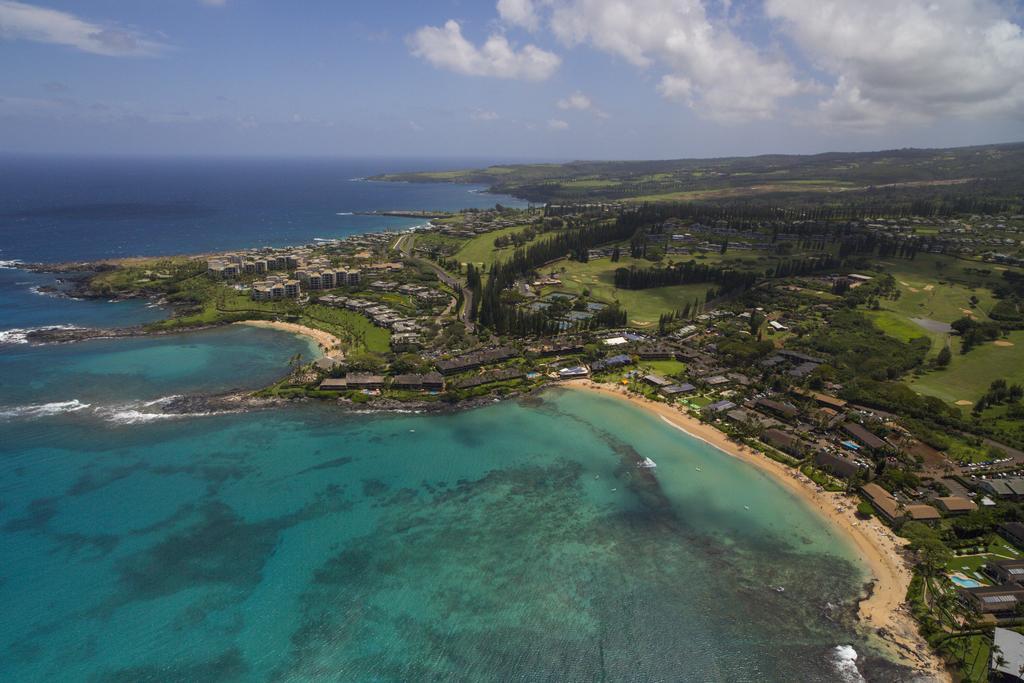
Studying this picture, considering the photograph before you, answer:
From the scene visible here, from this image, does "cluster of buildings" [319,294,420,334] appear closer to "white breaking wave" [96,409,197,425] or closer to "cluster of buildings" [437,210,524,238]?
"white breaking wave" [96,409,197,425]

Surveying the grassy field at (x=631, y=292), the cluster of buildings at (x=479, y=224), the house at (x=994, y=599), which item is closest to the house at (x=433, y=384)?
the grassy field at (x=631, y=292)

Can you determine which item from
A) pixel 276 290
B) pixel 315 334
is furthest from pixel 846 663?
pixel 276 290

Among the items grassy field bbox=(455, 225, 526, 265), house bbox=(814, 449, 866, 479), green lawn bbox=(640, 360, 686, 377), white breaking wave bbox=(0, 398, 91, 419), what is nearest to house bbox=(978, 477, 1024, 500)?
house bbox=(814, 449, 866, 479)

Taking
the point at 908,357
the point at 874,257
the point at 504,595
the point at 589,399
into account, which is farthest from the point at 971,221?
the point at 504,595

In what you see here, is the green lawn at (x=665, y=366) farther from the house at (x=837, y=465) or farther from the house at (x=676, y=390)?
the house at (x=837, y=465)

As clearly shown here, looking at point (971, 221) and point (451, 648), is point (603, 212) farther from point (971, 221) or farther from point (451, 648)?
point (451, 648)

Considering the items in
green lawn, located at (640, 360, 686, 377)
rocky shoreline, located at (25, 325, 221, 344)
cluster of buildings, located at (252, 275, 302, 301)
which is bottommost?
green lawn, located at (640, 360, 686, 377)

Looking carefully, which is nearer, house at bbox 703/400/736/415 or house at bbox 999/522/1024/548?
house at bbox 999/522/1024/548
